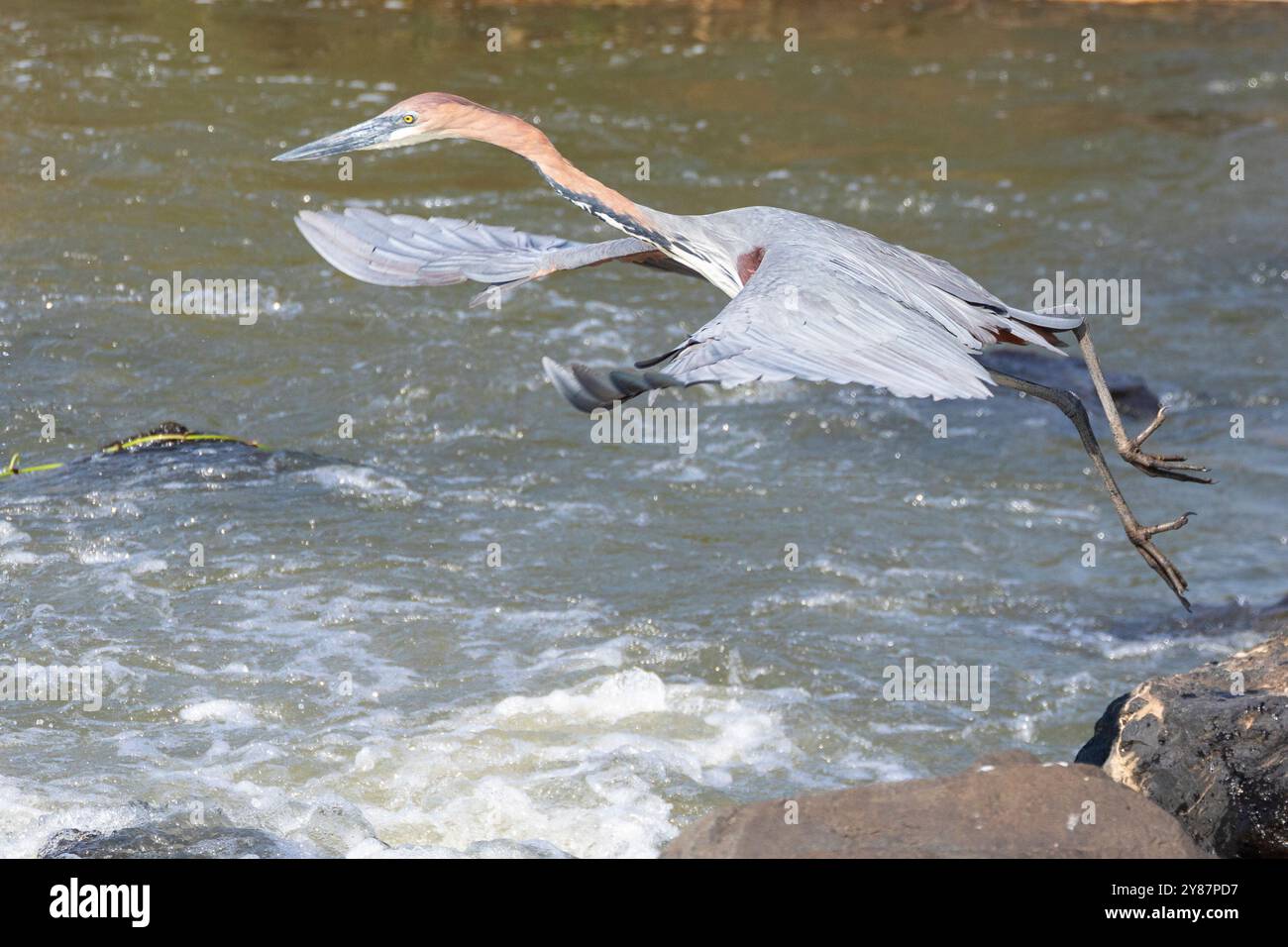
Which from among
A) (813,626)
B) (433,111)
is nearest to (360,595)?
(813,626)

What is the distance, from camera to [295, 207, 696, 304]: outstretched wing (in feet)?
17.8

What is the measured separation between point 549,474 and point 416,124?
389cm

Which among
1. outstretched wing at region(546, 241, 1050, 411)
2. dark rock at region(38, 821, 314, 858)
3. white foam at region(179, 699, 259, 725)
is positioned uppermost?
outstretched wing at region(546, 241, 1050, 411)

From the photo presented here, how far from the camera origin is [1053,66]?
17297 mm

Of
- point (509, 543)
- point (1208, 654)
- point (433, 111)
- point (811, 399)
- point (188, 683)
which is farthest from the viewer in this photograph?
point (811, 399)

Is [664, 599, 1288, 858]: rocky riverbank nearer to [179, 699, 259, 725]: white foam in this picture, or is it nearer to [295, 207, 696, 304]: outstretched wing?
[295, 207, 696, 304]: outstretched wing

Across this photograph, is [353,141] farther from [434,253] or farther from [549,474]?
[549,474]

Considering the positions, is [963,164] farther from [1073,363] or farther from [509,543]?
[509,543]

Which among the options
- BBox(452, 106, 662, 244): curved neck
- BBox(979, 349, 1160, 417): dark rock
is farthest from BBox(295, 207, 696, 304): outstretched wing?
BBox(979, 349, 1160, 417): dark rock

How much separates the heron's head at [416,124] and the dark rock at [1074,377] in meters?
5.18

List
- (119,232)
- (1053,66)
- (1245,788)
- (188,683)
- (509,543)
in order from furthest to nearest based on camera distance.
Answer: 1. (1053,66)
2. (119,232)
3. (509,543)
4. (188,683)
5. (1245,788)

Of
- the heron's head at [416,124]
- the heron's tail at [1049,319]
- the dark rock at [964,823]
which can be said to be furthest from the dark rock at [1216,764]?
the heron's head at [416,124]

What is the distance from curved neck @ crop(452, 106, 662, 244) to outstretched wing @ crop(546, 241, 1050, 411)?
1.42ft

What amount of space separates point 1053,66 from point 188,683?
529 inches
